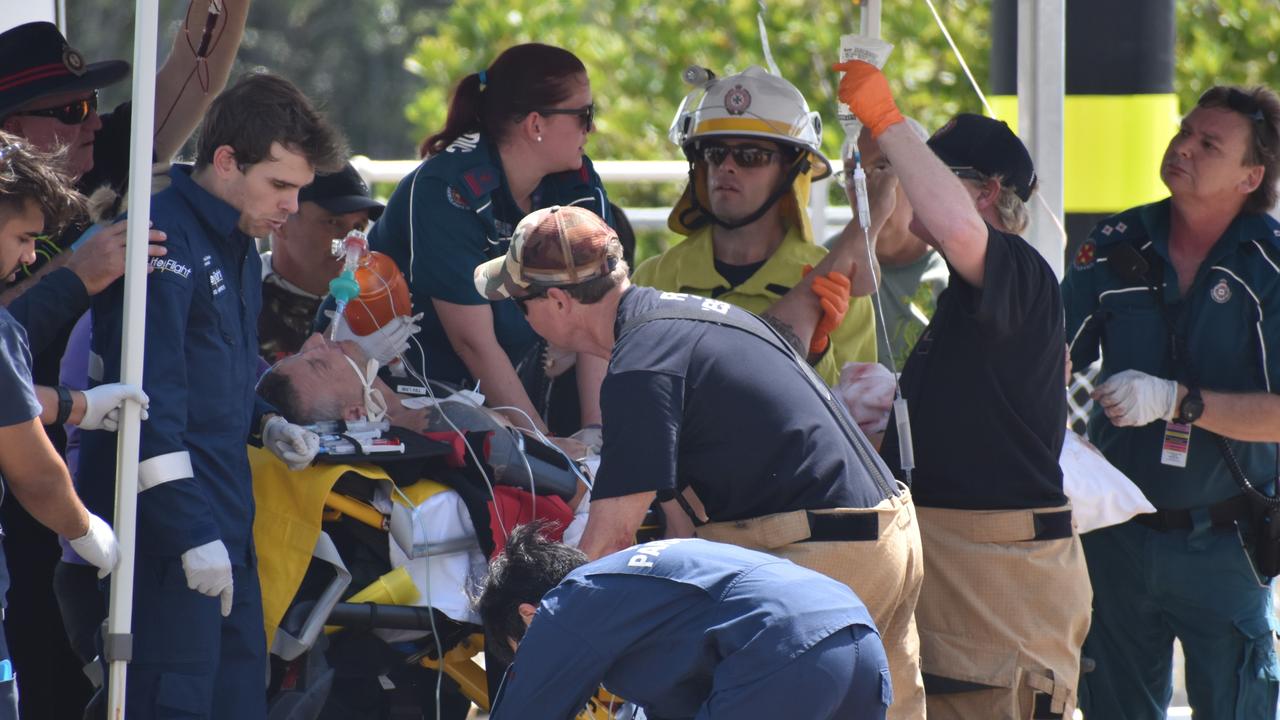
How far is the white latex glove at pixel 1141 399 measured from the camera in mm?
4305

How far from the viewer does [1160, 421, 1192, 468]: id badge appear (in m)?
4.43

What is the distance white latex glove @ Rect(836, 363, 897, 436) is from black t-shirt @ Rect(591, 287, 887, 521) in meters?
0.87

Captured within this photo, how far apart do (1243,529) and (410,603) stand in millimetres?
2269

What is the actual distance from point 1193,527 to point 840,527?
5.10 feet

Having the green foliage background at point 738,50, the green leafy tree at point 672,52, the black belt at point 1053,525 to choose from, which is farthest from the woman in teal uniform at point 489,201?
the green foliage background at point 738,50

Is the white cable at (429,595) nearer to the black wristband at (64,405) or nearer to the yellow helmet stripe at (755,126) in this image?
the black wristband at (64,405)

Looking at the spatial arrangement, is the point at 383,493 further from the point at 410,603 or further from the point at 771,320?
the point at 771,320

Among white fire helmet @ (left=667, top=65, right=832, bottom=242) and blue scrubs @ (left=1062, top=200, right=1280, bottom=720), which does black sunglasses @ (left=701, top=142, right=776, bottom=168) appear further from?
blue scrubs @ (left=1062, top=200, right=1280, bottom=720)

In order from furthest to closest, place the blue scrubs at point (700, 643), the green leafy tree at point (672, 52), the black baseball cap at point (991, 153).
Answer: the green leafy tree at point (672, 52), the black baseball cap at point (991, 153), the blue scrubs at point (700, 643)

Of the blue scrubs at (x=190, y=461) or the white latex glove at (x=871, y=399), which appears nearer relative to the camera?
the blue scrubs at (x=190, y=461)

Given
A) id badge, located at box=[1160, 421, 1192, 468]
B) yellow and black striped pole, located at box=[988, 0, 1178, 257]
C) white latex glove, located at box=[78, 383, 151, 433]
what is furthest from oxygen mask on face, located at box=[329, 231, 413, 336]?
yellow and black striped pole, located at box=[988, 0, 1178, 257]

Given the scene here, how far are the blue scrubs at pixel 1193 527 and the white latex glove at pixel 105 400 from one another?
2703 millimetres

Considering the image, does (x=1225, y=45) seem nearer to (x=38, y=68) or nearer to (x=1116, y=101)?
(x=1116, y=101)

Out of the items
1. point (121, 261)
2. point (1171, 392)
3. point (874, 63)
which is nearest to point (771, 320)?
point (874, 63)
